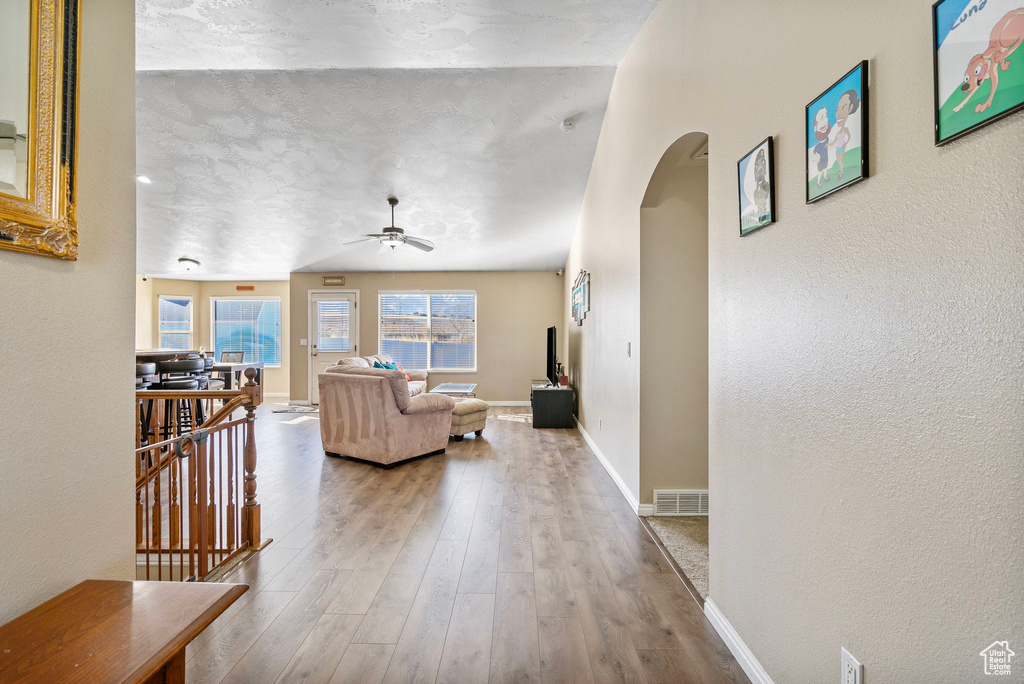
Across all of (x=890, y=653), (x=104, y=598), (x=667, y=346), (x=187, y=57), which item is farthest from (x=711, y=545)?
(x=187, y=57)

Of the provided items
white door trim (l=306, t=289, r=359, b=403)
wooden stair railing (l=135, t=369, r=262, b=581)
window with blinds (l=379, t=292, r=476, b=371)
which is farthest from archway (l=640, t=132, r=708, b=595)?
white door trim (l=306, t=289, r=359, b=403)

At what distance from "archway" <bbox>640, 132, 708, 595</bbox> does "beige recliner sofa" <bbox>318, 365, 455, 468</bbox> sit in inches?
90.2

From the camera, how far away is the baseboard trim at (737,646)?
5.14ft

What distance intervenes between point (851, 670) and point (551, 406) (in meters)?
5.15

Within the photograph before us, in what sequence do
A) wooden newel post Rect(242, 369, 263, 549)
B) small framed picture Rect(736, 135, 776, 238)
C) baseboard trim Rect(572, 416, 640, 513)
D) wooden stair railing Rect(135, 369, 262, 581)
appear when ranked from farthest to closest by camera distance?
baseboard trim Rect(572, 416, 640, 513), wooden newel post Rect(242, 369, 263, 549), wooden stair railing Rect(135, 369, 262, 581), small framed picture Rect(736, 135, 776, 238)

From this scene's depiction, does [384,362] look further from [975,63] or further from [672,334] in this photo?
[975,63]

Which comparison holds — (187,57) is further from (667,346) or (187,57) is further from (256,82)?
(667,346)

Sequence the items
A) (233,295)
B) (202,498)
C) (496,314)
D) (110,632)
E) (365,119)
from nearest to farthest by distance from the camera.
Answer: (110,632) → (202,498) → (365,119) → (496,314) → (233,295)

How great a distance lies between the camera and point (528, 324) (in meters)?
8.70

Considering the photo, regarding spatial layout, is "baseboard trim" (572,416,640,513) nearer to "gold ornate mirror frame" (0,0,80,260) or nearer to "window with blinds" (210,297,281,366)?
"gold ornate mirror frame" (0,0,80,260)

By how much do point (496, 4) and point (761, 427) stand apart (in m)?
2.69

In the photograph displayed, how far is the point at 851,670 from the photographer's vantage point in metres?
1.13

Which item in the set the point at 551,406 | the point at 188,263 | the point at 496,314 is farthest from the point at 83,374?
the point at 496,314

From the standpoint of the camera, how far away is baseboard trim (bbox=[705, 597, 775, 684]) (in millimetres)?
1567
